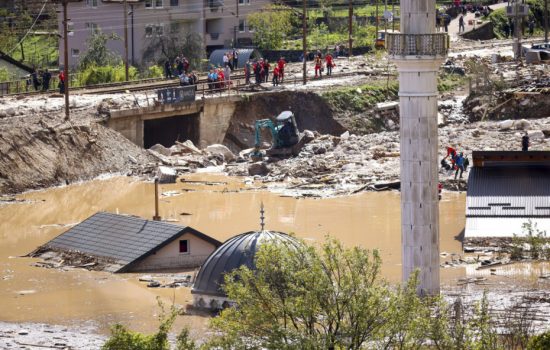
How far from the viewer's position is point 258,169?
63.7 m

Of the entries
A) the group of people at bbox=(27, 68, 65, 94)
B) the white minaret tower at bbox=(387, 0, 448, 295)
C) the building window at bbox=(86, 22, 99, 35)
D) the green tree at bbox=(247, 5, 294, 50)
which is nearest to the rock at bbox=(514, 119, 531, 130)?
the group of people at bbox=(27, 68, 65, 94)

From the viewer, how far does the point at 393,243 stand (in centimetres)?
4931

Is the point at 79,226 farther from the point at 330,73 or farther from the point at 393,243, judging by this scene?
the point at 330,73

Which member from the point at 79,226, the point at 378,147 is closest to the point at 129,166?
the point at 378,147

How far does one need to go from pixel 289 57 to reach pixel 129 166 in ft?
80.4

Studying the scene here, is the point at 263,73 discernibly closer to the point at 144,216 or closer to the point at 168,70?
the point at 168,70

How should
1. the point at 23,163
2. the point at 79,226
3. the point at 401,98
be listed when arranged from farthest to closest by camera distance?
the point at 23,163 < the point at 79,226 < the point at 401,98

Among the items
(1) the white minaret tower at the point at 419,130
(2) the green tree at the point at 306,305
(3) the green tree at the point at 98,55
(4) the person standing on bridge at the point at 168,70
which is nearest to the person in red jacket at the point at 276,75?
(4) the person standing on bridge at the point at 168,70

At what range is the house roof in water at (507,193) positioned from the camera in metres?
47.4

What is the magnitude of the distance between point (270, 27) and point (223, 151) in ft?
76.8

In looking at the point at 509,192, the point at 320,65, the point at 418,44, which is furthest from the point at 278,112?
the point at 418,44

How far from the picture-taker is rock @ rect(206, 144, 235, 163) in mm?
67188

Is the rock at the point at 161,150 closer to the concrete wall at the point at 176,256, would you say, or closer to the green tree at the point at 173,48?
the green tree at the point at 173,48

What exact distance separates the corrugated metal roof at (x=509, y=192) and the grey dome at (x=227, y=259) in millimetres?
10811
